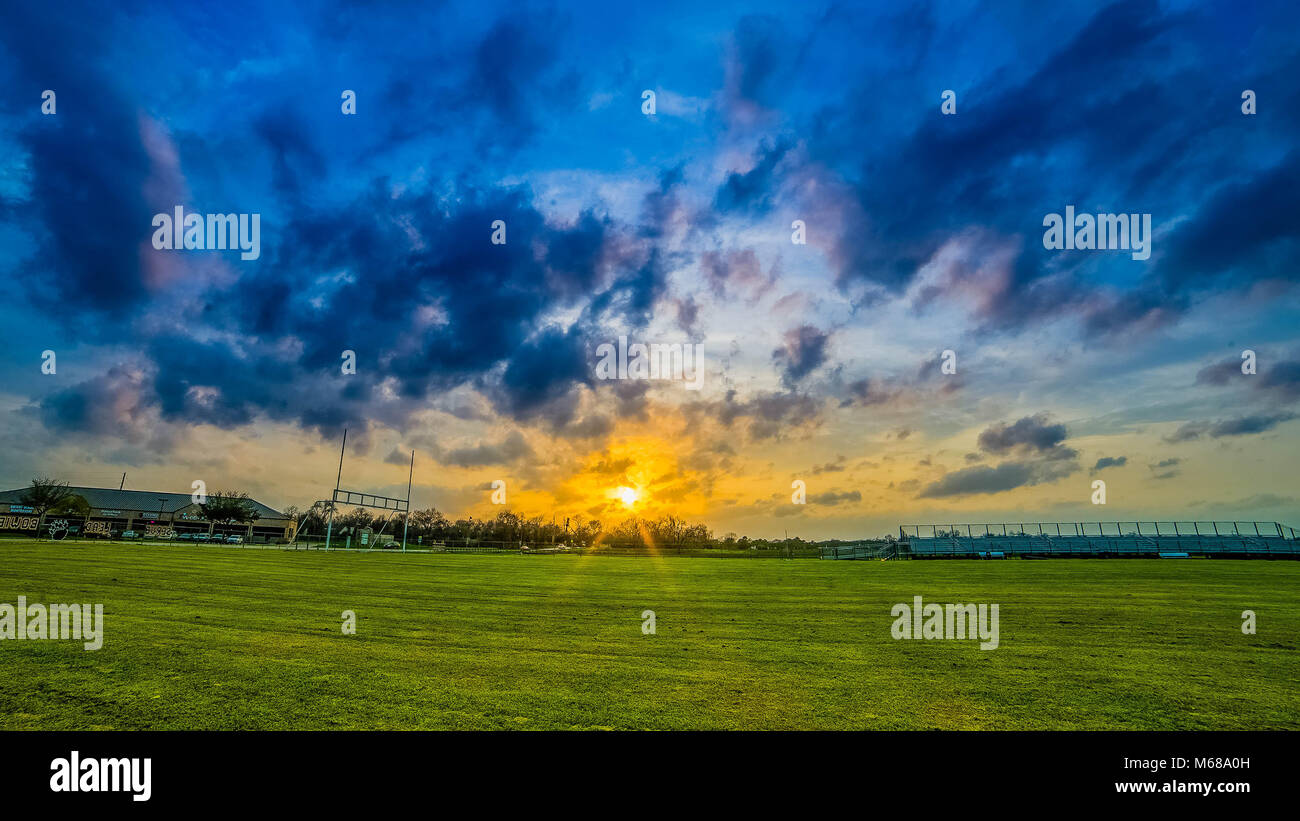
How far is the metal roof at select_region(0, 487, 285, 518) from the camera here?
110688 millimetres

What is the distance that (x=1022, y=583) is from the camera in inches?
932

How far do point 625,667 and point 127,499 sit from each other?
150628 mm

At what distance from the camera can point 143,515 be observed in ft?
375

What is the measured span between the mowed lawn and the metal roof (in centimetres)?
13045
